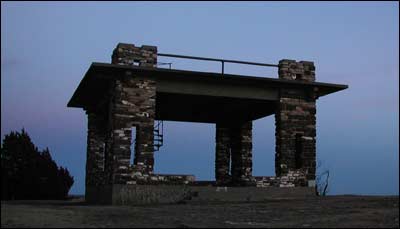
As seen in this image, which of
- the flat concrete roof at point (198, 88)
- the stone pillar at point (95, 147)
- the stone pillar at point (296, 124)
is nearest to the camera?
the flat concrete roof at point (198, 88)

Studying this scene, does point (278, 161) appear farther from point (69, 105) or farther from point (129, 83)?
point (69, 105)

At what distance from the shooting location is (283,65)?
21.7m

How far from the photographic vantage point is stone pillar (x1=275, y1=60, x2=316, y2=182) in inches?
837

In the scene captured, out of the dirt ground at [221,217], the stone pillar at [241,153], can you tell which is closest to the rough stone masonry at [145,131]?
the stone pillar at [241,153]

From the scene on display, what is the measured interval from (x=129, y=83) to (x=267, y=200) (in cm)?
632

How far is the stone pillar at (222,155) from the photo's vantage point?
27.4m

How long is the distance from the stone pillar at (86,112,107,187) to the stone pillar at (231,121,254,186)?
616 cm

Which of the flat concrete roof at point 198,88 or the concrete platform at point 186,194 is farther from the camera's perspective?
the flat concrete roof at point 198,88

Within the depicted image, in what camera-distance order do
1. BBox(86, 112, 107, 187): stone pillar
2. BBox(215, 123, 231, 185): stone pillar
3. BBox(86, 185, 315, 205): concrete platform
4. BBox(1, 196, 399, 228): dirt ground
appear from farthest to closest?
BBox(215, 123, 231, 185): stone pillar, BBox(86, 112, 107, 187): stone pillar, BBox(86, 185, 315, 205): concrete platform, BBox(1, 196, 399, 228): dirt ground

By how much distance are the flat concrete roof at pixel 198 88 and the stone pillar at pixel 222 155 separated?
7.16 ft

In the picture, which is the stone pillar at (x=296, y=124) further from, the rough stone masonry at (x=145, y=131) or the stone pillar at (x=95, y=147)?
the stone pillar at (x=95, y=147)

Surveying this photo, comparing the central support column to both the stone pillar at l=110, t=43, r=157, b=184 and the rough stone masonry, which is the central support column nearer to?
the rough stone masonry

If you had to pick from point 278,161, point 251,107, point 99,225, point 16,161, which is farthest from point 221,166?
point 99,225

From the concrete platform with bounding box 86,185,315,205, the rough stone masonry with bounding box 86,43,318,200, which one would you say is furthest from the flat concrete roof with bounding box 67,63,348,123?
the concrete platform with bounding box 86,185,315,205
